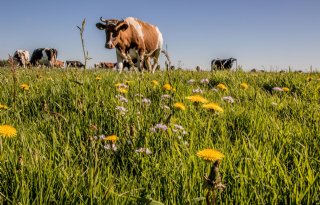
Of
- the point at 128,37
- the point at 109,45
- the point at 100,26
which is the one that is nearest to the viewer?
the point at 109,45

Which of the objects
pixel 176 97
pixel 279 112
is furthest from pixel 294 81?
pixel 176 97

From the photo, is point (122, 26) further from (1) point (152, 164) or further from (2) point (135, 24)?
(1) point (152, 164)

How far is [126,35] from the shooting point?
12.8m

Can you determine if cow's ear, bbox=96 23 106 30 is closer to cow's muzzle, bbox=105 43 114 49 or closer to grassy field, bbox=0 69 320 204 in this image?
cow's muzzle, bbox=105 43 114 49

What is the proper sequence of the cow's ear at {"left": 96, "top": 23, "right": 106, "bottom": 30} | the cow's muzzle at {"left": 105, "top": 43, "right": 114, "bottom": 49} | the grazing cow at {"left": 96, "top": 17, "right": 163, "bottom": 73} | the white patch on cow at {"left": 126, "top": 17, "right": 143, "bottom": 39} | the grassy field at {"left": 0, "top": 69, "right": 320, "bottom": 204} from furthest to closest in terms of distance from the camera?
the white patch on cow at {"left": 126, "top": 17, "right": 143, "bottom": 39} < the cow's ear at {"left": 96, "top": 23, "right": 106, "bottom": 30} < the grazing cow at {"left": 96, "top": 17, "right": 163, "bottom": 73} < the cow's muzzle at {"left": 105, "top": 43, "right": 114, "bottom": 49} < the grassy field at {"left": 0, "top": 69, "right": 320, "bottom": 204}

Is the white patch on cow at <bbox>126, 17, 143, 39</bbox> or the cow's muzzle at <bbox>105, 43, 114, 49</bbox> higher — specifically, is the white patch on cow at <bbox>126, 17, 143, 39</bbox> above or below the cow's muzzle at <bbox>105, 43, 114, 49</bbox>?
above

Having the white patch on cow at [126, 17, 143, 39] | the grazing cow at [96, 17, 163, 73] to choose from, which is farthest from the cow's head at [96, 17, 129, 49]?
the white patch on cow at [126, 17, 143, 39]

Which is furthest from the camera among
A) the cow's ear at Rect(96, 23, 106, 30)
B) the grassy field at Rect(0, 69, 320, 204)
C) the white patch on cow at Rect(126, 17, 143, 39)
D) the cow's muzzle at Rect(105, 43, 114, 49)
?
the white patch on cow at Rect(126, 17, 143, 39)

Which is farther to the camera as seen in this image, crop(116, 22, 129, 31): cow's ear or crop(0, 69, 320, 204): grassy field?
crop(116, 22, 129, 31): cow's ear

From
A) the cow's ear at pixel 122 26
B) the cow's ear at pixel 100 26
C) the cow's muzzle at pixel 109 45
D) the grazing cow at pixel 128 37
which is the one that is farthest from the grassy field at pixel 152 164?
the cow's ear at pixel 100 26

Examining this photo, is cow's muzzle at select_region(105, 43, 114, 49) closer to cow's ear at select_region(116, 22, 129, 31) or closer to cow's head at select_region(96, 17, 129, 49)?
cow's head at select_region(96, 17, 129, 49)

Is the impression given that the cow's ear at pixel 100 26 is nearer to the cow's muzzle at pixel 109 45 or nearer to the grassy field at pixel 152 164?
the cow's muzzle at pixel 109 45

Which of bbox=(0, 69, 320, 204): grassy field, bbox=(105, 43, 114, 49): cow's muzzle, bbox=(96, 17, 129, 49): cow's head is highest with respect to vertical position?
bbox=(96, 17, 129, 49): cow's head

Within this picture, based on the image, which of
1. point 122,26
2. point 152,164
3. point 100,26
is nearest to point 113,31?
point 122,26
